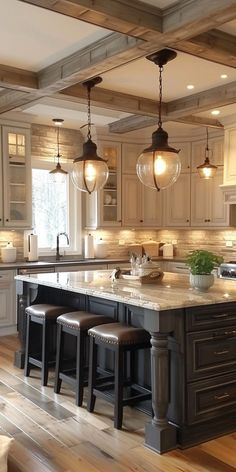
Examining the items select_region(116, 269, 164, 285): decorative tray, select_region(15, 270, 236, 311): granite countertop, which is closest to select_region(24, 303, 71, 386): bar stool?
select_region(15, 270, 236, 311): granite countertop

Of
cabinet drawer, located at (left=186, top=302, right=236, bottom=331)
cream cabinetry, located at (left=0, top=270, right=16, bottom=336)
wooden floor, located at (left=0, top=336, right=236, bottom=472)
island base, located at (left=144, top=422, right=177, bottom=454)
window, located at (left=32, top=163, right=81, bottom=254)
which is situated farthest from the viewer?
window, located at (left=32, top=163, right=81, bottom=254)

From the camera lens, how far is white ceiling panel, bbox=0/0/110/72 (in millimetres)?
3218

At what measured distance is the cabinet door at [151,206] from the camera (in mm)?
7527

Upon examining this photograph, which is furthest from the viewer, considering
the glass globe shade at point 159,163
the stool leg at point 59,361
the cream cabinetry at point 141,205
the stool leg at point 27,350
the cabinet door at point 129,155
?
the cream cabinetry at point 141,205

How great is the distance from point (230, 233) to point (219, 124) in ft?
5.42

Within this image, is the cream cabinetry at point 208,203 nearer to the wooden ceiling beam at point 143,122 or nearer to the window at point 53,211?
the wooden ceiling beam at point 143,122

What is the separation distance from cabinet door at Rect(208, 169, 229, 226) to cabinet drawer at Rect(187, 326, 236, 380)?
141 inches

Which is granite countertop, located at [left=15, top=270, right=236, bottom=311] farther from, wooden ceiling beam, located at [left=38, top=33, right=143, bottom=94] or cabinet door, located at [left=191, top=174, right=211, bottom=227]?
cabinet door, located at [left=191, top=174, right=211, bottom=227]

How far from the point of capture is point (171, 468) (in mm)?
2689

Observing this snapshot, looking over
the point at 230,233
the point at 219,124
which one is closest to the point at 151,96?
the point at 219,124

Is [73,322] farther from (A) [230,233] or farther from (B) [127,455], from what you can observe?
(A) [230,233]

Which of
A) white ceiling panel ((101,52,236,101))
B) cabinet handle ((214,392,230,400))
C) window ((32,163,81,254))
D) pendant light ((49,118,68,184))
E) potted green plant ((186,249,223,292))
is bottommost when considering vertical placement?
cabinet handle ((214,392,230,400))

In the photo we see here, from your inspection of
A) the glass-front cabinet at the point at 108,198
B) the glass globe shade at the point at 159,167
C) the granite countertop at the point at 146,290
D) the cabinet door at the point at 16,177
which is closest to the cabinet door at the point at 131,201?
the glass-front cabinet at the point at 108,198

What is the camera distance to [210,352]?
3.11m
